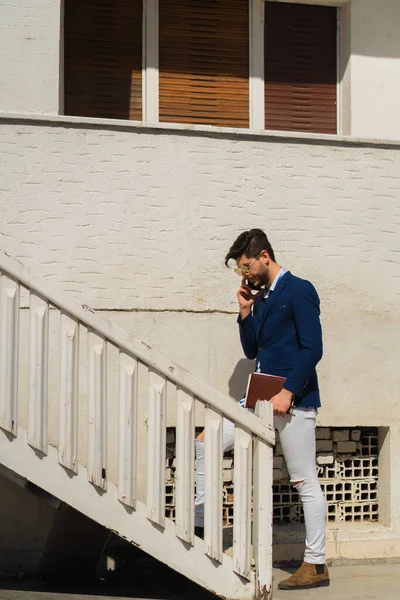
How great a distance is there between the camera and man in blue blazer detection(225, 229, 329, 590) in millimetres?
5734

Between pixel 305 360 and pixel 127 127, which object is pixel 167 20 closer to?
pixel 127 127

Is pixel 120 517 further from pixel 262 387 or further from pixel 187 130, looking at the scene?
pixel 187 130

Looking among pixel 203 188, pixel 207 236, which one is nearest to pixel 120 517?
pixel 207 236

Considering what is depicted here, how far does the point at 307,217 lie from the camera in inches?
270

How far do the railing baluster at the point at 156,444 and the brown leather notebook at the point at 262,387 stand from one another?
0.68m

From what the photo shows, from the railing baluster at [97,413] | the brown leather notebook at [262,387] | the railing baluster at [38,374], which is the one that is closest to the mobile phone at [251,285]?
the brown leather notebook at [262,387]

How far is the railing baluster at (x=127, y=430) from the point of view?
5301 millimetres

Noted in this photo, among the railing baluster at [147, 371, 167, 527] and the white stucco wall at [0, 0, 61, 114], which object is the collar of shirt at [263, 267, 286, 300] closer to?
the railing baluster at [147, 371, 167, 527]

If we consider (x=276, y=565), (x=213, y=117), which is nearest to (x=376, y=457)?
(x=276, y=565)

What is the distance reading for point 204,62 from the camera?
754cm

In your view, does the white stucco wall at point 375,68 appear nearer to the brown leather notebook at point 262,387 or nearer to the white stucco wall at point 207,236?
the white stucco wall at point 207,236

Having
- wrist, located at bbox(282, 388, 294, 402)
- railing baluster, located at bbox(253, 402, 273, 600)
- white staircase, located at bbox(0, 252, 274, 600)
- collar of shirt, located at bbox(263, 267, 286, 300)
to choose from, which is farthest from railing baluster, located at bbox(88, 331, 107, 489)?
collar of shirt, located at bbox(263, 267, 286, 300)

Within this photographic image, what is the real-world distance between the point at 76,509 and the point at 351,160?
320 centimetres

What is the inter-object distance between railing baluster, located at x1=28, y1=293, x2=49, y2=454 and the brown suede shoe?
66.6 inches
